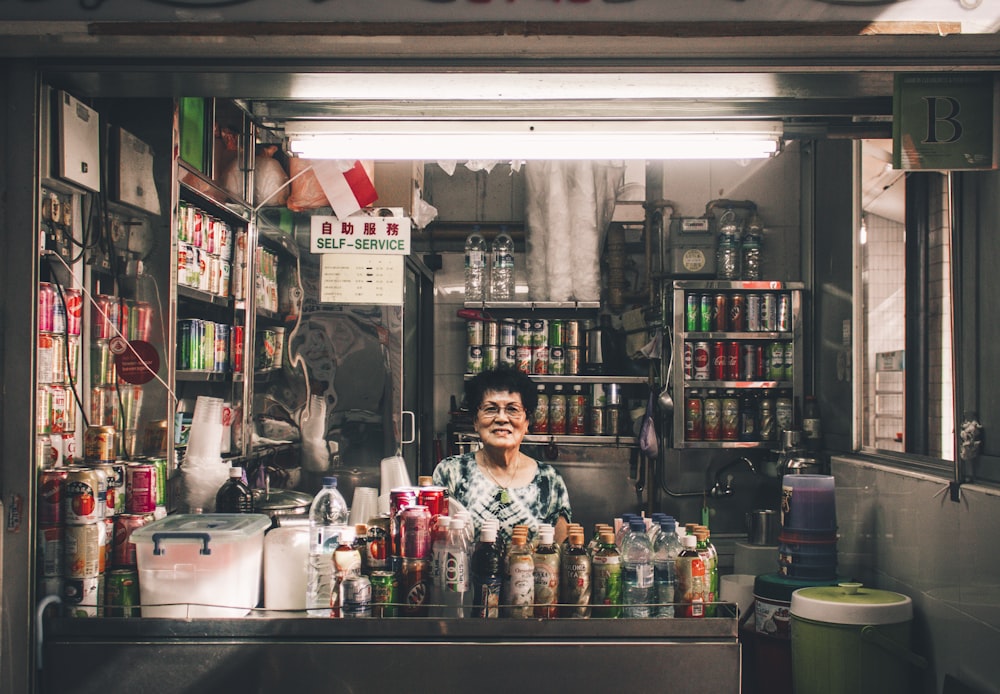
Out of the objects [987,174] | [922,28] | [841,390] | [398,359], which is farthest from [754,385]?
[922,28]

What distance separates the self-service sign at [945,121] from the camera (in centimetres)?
240

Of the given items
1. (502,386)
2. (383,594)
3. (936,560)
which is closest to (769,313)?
(502,386)

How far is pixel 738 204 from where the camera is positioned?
5.86 meters

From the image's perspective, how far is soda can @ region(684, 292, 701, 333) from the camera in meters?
5.48

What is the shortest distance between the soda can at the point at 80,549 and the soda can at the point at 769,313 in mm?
4206

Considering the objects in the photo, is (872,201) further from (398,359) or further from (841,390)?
(398,359)

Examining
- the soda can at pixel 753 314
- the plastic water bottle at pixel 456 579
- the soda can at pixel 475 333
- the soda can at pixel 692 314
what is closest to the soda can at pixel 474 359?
the soda can at pixel 475 333

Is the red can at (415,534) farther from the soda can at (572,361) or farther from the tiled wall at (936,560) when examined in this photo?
the soda can at (572,361)

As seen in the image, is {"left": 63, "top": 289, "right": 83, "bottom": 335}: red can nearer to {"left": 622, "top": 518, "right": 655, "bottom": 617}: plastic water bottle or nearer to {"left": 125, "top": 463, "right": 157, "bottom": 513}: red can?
{"left": 125, "top": 463, "right": 157, "bottom": 513}: red can

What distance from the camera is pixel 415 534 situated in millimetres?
2514

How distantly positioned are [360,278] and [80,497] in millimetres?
2317

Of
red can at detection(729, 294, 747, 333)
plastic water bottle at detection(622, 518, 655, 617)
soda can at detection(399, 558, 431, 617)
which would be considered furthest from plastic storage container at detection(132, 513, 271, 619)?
red can at detection(729, 294, 747, 333)

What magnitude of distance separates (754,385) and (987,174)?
2671mm

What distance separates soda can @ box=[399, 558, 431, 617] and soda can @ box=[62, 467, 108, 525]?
0.93 m
